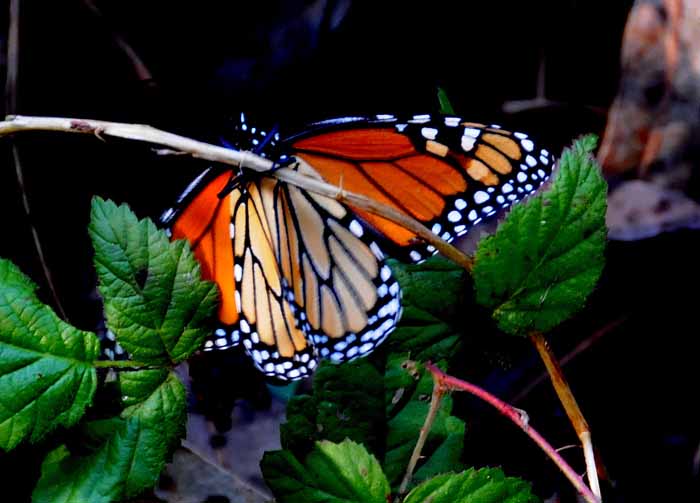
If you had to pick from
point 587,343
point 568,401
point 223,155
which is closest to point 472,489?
point 568,401

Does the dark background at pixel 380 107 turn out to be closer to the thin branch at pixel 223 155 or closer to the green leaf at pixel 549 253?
the green leaf at pixel 549 253

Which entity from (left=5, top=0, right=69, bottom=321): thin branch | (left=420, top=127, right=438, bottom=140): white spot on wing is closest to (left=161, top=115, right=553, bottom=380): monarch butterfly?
(left=420, top=127, right=438, bottom=140): white spot on wing

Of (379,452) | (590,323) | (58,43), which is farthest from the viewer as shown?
(590,323)

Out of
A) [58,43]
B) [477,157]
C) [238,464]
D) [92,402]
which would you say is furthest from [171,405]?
[58,43]

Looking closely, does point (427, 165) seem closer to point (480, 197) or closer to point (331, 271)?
point (480, 197)

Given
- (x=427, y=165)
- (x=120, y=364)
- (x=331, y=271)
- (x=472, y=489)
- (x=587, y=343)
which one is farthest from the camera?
(x=587, y=343)

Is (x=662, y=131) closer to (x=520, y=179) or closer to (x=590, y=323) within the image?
(x=590, y=323)
